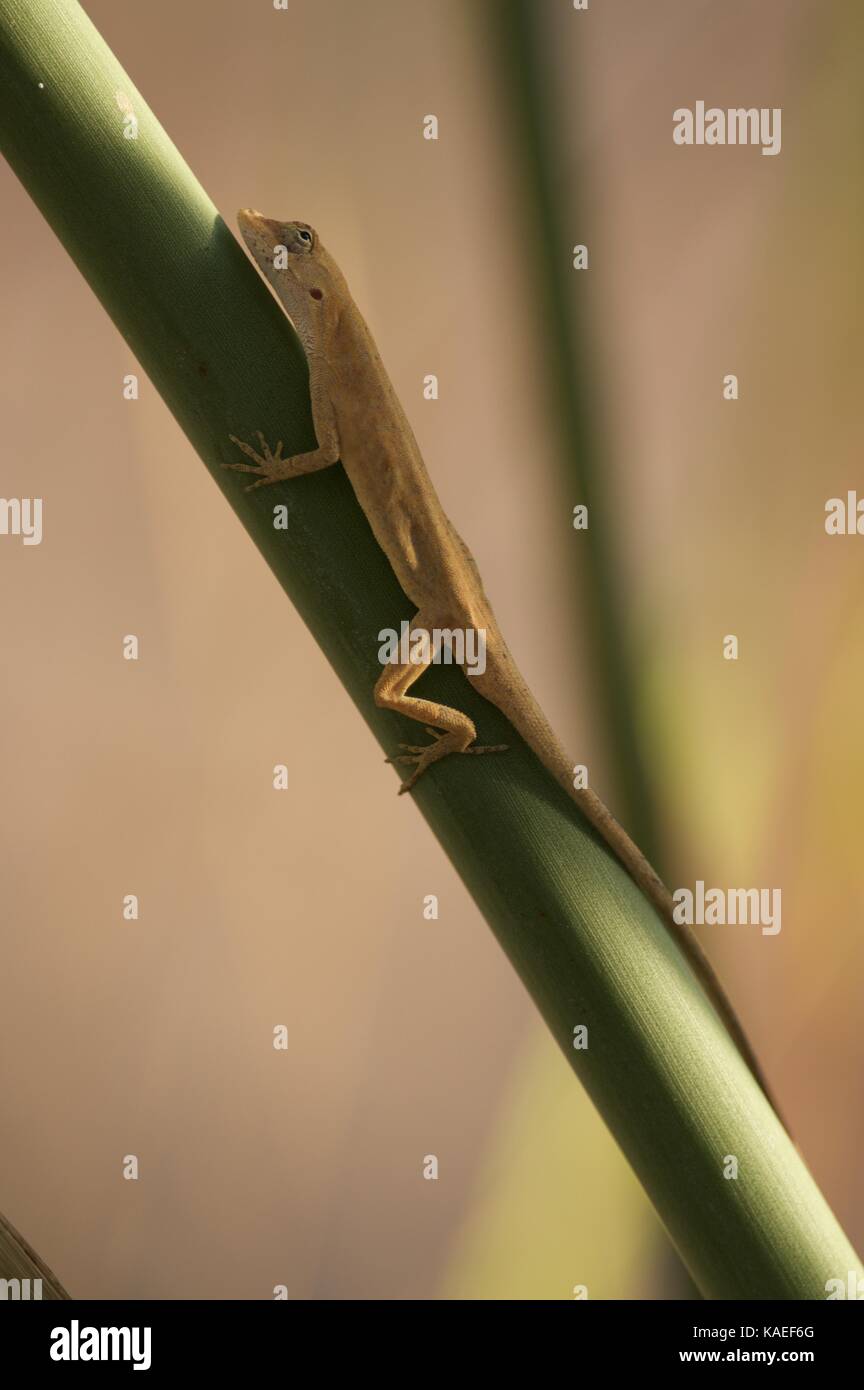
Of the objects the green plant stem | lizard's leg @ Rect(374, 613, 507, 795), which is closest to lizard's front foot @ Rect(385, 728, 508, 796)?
lizard's leg @ Rect(374, 613, 507, 795)

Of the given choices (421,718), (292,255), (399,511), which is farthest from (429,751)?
(292,255)

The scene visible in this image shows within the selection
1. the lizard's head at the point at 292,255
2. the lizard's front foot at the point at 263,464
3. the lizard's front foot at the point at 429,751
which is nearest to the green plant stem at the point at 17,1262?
the lizard's front foot at the point at 429,751

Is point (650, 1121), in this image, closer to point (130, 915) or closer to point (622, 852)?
point (622, 852)

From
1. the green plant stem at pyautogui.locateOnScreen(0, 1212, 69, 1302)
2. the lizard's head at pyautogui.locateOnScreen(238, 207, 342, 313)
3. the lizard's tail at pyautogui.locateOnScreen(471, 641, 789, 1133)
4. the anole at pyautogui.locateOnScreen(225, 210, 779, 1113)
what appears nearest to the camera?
the green plant stem at pyautogui.locateOnScreen(0, 1212, 69, 1302)

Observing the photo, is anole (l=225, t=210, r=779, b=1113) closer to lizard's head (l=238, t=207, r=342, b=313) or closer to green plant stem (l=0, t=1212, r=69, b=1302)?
lizard's head (l=238, t=207, r=342, b=313)

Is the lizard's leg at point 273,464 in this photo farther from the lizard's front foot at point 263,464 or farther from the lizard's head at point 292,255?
the lizard's head at point 292,255

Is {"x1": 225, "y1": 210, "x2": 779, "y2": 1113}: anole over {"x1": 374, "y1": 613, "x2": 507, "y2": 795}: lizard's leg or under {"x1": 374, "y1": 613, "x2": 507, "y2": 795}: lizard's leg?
over

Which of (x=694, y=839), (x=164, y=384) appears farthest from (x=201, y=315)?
(x=694, y=839)

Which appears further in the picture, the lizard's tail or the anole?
the lizard's tail
